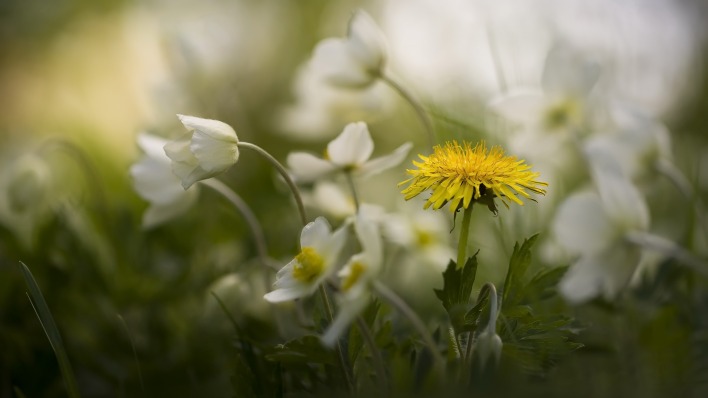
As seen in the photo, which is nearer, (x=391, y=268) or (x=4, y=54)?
(x=391, y=268)

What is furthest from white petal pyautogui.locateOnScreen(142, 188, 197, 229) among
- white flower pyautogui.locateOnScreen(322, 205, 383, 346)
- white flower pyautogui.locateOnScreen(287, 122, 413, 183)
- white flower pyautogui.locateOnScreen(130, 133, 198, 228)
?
white flower pyautogui.locateOnScreen(322, 205, 383, 346)

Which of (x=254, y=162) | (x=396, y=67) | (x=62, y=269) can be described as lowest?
(x=254, y=162)

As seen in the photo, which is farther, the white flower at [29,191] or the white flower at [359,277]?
the white flower at [29,191]

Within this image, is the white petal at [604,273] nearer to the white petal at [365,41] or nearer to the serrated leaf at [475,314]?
the serrated leaf at [475,314]

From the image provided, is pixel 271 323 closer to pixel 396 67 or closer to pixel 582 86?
pixel 582 86

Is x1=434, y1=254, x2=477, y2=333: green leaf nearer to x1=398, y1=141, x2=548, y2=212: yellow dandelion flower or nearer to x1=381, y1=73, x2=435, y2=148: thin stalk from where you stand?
x1=398, y1=141, x2=548, y2=212: yellow dandelion flower

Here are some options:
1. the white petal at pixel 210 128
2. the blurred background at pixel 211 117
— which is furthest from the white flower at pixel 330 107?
the white petal at pixel 210 128

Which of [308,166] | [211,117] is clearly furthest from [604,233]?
[211,117]

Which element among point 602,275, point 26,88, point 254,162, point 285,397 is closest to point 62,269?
point 285,397
